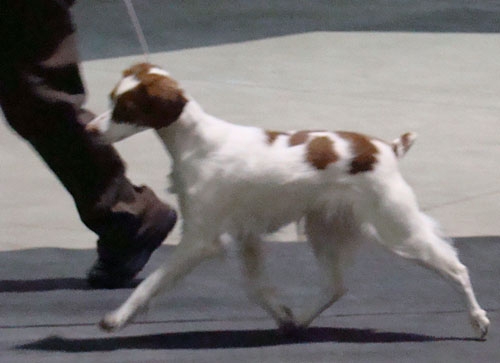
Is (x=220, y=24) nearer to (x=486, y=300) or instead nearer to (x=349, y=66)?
(x=349, y=66)

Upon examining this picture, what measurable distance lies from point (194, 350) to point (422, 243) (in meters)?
0.73

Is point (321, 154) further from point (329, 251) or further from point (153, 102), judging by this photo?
point (153, 102)

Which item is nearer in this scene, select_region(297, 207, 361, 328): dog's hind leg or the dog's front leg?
the dog's front leg

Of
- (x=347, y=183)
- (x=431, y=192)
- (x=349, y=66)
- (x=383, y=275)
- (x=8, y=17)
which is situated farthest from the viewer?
(x=349, y=66)

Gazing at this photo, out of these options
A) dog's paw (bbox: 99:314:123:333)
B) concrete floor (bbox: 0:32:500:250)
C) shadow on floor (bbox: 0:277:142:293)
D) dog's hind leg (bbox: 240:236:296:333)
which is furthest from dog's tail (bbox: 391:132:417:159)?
concrete floor (bbox: 0:32:500:250)

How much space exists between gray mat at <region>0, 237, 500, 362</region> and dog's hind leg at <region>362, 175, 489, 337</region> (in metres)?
0.24

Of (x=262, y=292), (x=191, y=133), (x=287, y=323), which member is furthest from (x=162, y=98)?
(x=287, y=323)

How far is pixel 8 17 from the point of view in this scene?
3.79 m

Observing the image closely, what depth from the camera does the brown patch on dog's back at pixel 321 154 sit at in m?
3.19

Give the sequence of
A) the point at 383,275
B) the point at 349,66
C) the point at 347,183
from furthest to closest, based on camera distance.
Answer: the point at 349,66 < the point at 383,275 < the point at 347,183

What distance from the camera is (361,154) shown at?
3.20 m

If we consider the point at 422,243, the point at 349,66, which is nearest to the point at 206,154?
the point at 422,243

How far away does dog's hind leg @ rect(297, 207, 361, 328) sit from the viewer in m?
3.37

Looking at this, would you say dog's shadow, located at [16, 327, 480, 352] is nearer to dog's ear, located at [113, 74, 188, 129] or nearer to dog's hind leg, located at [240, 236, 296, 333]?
dog's hind leg, located at [240, 236, 296, 333]
